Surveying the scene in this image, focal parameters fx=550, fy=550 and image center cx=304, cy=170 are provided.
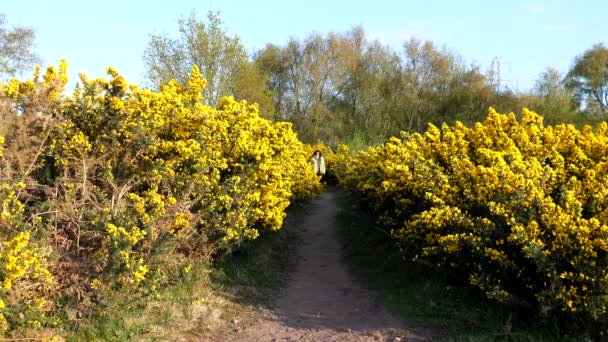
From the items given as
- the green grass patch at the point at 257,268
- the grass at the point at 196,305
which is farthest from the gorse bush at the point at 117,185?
the green grass patch at the point at 257,268

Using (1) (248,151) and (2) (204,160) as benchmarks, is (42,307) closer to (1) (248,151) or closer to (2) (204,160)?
(2) (204,160)

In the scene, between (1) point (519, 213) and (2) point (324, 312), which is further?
(2) point (324, 312)

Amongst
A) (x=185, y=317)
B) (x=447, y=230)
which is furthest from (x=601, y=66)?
(x=185, y=317)

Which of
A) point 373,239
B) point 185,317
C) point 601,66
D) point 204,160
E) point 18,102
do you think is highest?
point 601,66

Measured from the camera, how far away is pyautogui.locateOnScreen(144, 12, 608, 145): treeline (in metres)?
30.0

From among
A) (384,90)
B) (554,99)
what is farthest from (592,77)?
(384,90)

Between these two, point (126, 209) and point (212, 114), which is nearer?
point (126, 209)

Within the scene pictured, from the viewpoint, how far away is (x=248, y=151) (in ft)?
26.3

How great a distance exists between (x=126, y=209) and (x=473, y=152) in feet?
17.3

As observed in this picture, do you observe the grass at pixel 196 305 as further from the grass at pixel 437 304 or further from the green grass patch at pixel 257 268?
the grass at pixel 437 304

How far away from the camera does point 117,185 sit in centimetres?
676

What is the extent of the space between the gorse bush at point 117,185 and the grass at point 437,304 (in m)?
2.00

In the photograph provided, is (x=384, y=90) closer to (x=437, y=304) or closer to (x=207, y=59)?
(x=207, y=59)

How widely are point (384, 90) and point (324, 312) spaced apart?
30.8 metres
